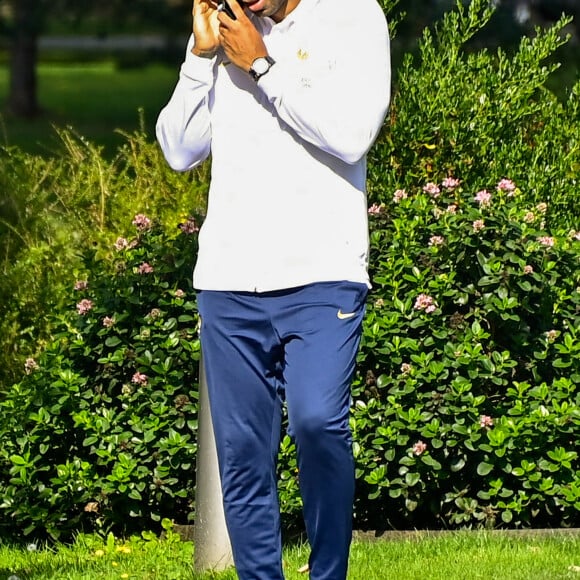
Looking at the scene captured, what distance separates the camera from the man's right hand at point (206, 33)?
3757 millimetres

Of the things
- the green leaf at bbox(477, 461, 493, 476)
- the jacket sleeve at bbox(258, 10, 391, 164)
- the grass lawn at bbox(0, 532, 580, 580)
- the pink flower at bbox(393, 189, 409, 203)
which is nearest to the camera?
the jacket sleeve at bbox(258, 10, 391, 164)

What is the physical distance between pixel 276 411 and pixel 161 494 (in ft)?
5.50

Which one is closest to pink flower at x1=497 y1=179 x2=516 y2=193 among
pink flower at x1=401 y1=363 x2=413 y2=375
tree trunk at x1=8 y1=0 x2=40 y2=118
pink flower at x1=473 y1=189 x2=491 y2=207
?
pink flower at x1=473 y1=189 x2=491 y2=207

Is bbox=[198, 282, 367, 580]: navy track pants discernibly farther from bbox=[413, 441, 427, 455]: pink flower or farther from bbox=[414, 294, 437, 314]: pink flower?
bbox=[414, 294, 437, 314]: pink flower

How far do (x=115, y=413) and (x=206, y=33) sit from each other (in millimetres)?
2191

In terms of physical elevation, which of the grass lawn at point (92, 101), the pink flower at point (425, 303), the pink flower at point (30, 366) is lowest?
the pink flower at point (30, 366)

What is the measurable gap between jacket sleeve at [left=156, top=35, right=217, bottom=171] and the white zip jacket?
4 cm

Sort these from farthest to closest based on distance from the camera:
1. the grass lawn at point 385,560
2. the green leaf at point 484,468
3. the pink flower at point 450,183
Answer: the pink flower at point 450,183 < the green leaf at point 484,468 < the grass lawn at point 385,560

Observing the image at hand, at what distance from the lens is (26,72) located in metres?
30.2

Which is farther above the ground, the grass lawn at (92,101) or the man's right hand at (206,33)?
the grass lawn at (92,101)

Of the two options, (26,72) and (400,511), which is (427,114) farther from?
(26,72)

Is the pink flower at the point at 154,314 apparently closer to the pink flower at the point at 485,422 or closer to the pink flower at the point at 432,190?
the pink flower at the point at 432,190

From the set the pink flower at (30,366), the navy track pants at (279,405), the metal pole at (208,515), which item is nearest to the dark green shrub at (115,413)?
the pink flower at (30,366)

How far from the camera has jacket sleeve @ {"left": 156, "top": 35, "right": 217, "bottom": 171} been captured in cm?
379
